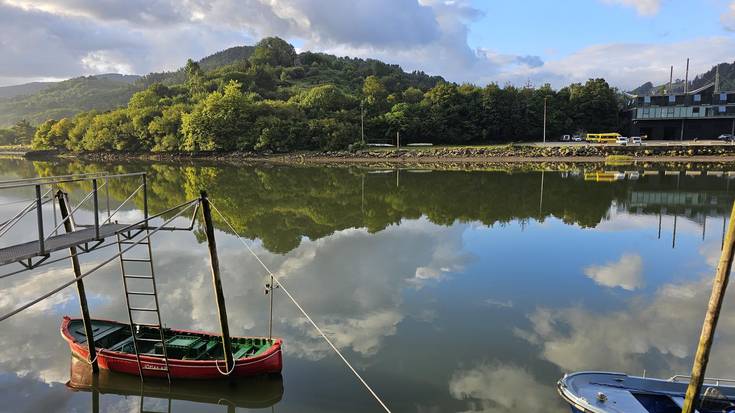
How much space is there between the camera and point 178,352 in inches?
494

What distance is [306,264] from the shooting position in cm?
2188

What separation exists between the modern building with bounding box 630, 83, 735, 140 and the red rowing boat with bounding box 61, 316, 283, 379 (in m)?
90.9

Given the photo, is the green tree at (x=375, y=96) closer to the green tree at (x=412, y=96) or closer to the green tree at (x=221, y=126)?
the green tree at (x=412, y=96)

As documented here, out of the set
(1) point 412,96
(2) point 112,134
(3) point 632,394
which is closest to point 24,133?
(2) point 112,134

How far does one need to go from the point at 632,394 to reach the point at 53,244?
1200cm

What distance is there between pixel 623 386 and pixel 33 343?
15394 mm

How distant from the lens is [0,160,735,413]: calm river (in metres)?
11.8

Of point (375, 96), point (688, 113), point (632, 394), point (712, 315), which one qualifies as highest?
point (375, 96)

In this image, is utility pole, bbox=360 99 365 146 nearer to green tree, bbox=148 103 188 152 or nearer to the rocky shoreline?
the rocky shoreline

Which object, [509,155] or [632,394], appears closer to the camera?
[632,394]

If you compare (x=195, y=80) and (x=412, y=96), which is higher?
(x=195, y=80)

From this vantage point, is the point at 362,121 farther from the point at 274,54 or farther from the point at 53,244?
the point at 274,54

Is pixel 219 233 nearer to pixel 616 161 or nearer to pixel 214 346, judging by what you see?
pixel 214 346

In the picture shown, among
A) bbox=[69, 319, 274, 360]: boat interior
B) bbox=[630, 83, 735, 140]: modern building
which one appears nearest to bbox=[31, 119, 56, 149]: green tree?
bbox=[69, 319, 274, 360]: boat interior
